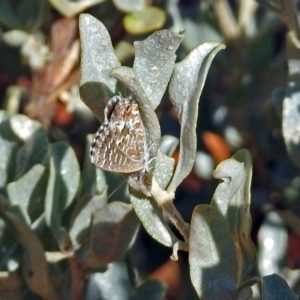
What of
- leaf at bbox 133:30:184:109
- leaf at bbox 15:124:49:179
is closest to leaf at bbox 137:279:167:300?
leaf at bbox 15:124:49:179

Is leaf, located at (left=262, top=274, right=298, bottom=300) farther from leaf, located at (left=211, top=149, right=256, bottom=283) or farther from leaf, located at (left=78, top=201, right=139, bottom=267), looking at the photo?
leaf, located at (left=78, top=201, right=139, bottom=267)

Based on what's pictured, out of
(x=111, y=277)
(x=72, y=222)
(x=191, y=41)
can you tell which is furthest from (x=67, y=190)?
(x=191, y=41)

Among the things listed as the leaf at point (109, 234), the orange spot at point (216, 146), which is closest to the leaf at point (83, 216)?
the leaf at point (109, 234)

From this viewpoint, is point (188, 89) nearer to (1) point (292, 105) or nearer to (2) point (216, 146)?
(1) point (292, 105)

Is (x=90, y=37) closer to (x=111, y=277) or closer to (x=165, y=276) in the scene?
(x=111, y=277)

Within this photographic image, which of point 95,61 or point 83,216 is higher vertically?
point 95,61

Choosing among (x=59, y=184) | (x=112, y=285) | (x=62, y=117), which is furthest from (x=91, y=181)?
(x=62, y=117)
